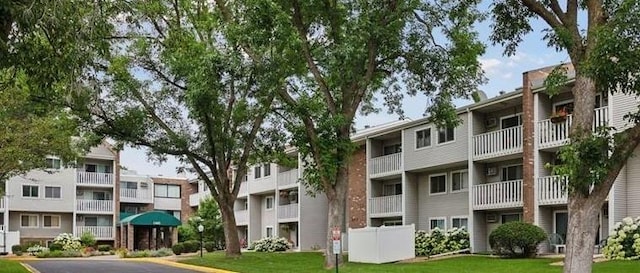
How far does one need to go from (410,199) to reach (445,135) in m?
4.23

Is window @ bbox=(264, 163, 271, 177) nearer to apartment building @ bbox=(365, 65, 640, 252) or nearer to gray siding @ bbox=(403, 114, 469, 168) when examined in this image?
apartment building @ bbox=(365, 65, 640, 252)

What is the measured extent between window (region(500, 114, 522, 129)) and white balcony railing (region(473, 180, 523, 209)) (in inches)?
94.1

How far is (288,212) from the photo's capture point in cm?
4869

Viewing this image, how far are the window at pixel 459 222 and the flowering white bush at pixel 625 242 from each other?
984 centimetres

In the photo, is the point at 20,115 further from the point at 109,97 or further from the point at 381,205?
the point at 381,205

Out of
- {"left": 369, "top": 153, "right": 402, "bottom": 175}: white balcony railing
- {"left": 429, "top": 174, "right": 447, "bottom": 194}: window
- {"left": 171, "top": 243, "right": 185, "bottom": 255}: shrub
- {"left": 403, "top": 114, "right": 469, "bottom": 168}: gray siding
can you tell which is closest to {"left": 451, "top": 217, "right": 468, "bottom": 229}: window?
{"left": 429, "top": 174, "right": 447, "bottom": 194}: window

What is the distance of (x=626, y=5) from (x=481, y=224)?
68.7 ft

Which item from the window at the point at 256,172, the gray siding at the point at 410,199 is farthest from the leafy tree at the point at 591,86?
the window at the point at 256,172

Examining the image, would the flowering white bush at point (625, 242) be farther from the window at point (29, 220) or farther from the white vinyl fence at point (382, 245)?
the window at point (29, 220)

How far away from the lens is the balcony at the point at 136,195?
67.0 m

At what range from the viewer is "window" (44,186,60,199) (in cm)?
6094

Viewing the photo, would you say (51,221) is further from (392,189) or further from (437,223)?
(437,223)

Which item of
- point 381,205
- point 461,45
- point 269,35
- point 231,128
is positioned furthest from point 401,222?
point 269,35

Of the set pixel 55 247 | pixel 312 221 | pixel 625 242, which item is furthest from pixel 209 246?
pixel 625 242
